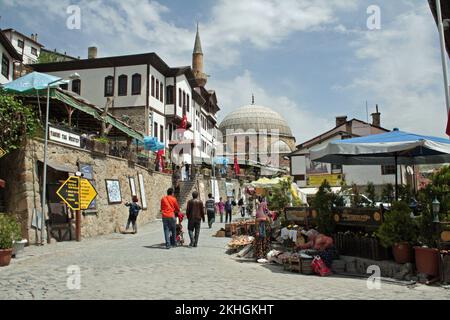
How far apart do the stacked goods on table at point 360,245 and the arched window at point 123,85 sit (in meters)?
27.9

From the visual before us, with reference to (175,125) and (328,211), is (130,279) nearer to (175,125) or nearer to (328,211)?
(328,211)

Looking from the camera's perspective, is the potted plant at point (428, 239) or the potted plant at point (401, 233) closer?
the potted plant at point (428, 239)

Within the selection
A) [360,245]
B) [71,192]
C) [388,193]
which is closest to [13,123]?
[71,192]

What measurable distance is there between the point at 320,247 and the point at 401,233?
192cm

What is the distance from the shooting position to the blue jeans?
12047 mm

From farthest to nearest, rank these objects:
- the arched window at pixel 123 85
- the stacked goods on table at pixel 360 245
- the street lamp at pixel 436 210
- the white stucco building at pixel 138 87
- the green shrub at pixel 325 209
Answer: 1. the arched window at pixel 123 85
2. the white stucco building at pixel 138 87
3. the green shrub at pixel 325 209
4. the stacked goods on table at pixel 360 245
5. the street lamp at pixel 436 210

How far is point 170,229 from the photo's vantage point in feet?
40.7

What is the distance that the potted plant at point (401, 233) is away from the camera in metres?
7.59

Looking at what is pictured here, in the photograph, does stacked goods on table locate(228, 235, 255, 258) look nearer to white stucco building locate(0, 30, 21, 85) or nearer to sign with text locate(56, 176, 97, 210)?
sign with text locate(56, 176, 97, 210)

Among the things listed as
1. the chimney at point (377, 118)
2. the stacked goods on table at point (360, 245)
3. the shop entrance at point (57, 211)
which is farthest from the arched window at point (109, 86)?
the chimney at point (377, 118)

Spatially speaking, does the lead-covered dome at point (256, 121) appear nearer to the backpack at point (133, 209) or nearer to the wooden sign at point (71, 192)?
the backpack at point (133, 209)

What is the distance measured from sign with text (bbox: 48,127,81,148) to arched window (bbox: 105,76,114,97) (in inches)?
715

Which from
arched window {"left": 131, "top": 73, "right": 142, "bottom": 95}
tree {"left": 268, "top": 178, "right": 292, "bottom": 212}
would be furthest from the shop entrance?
arched window {"left": 131, "top": 73, "right": 142, "bottom": 95}
